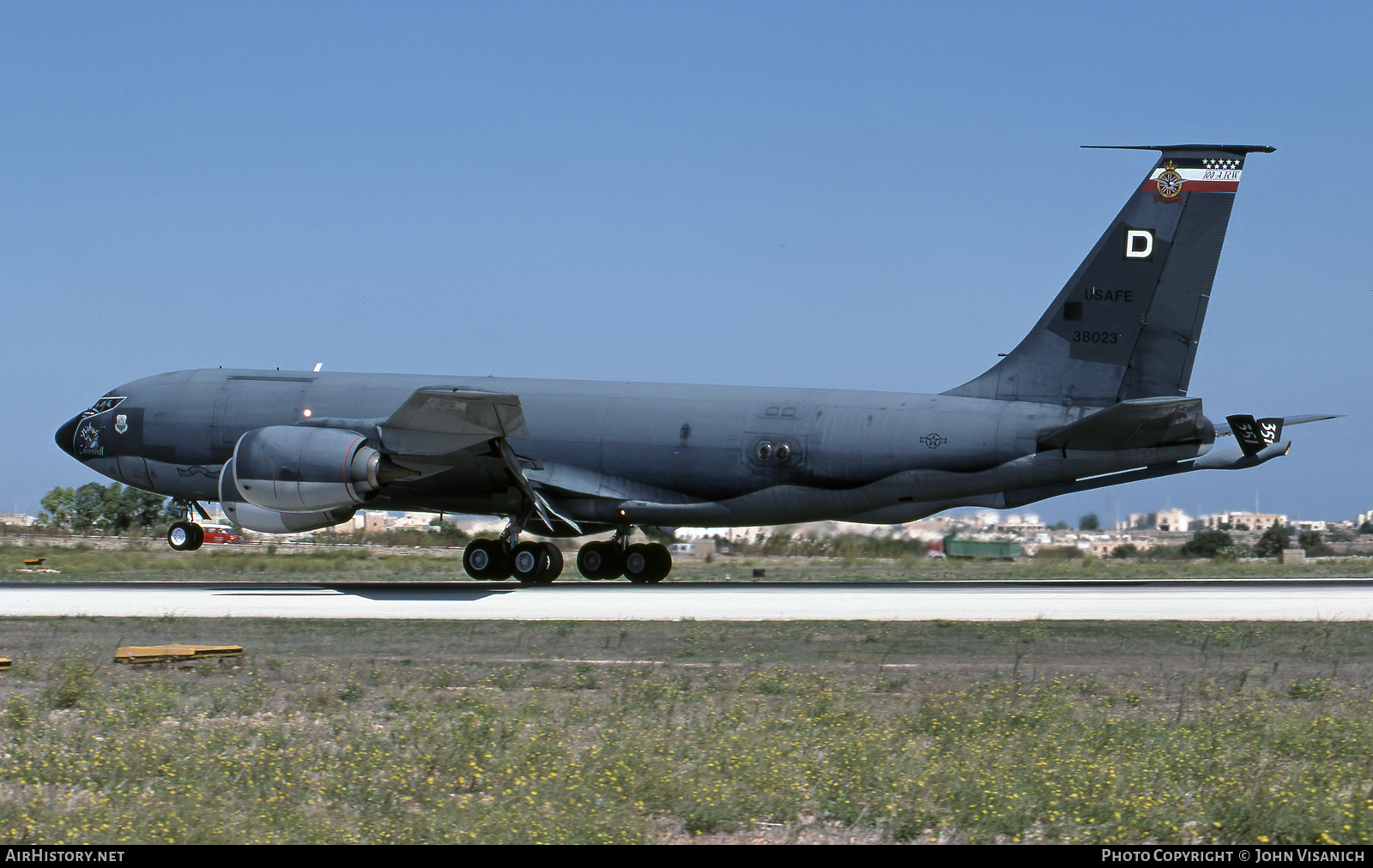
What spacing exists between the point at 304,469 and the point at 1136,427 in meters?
15.8

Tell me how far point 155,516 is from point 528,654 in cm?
5264

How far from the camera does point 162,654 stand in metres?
14.2

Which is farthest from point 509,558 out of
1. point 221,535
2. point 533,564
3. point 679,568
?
point 221,535

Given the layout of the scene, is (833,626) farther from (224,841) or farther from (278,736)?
(224,841)

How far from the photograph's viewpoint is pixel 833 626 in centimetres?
1825

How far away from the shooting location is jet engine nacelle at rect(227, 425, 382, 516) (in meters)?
24.8

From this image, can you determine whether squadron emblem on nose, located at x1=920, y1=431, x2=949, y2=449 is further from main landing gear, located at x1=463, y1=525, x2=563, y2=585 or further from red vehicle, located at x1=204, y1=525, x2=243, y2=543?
red vehicle, located at x1=204, y1=525, x2=243, y2=543

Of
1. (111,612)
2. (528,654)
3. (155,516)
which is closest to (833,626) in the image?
(528,654)

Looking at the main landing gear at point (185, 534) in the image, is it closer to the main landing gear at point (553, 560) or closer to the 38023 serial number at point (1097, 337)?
the main landing gear at point (553, 560)

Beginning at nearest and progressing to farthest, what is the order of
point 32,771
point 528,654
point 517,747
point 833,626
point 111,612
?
point 32,771 < point 517,747 < point 528,654 < point 833,626 < point 111,612

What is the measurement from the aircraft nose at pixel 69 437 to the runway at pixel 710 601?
402cm

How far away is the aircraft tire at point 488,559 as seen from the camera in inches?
1081

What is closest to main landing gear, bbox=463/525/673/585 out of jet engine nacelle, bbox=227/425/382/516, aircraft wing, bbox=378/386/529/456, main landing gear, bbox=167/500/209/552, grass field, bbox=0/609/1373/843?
aircraft wing, bbox=378/386/529/456

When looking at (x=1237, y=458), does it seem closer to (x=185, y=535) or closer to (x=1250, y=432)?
(x=1250, y=432)
